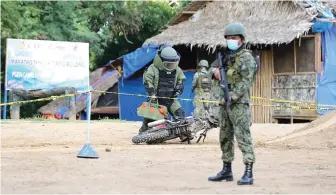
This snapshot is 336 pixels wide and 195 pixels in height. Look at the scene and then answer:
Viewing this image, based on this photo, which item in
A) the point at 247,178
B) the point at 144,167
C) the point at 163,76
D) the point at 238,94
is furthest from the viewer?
the point at 163,76

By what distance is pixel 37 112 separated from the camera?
27172 millimetres

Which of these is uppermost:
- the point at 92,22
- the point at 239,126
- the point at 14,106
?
the point at 92,22

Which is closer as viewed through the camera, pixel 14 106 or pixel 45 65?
pixel 45 65

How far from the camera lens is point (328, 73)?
22.3 metres

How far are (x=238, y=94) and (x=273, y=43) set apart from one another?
1407cm

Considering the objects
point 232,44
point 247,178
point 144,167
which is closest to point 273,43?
point 144,167

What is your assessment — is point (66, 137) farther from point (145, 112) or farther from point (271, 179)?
point (271, 179)

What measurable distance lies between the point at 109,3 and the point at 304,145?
16820 millimetres

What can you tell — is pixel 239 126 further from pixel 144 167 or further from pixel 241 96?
pixel 144 167

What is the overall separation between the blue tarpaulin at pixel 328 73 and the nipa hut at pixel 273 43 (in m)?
0.21

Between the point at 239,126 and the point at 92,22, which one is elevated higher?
the point at 92,22

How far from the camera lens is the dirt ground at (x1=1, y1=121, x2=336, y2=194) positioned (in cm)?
759

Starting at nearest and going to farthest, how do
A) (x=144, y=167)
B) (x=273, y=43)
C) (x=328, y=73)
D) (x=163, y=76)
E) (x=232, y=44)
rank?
(x=232, y=44), (x=144, y=167), (x=163, y=76), (x=273, y=43), (x=328, y=73)

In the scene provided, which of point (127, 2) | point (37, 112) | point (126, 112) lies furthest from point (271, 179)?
point (127, 2)
